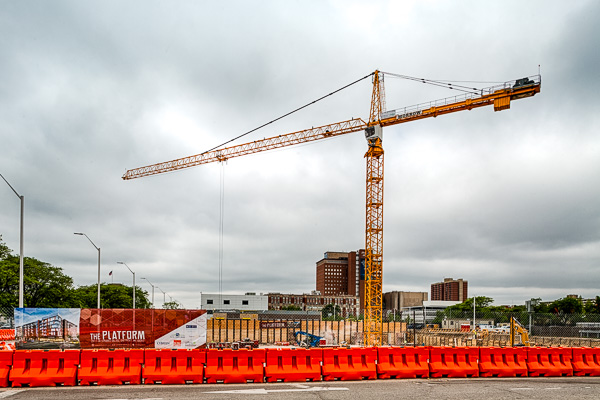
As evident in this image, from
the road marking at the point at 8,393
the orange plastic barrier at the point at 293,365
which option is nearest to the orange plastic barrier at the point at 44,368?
the road marking at the point at 8,393

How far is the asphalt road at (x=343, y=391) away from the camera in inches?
519

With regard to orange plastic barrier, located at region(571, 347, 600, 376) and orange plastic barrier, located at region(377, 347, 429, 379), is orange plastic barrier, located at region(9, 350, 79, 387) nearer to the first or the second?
orange plastic barrier, located at region(377, 347, 429, 379)

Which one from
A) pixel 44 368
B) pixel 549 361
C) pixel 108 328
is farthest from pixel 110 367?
pixel 549 361

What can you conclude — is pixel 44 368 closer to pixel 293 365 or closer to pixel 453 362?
pixel 293 365

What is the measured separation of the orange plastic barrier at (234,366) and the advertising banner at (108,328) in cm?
737

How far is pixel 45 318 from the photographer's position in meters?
22.8

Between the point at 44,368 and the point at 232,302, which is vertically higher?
the point at 44,368

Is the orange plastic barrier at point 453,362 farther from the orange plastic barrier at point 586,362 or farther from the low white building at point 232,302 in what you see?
the low white building at point 232,302

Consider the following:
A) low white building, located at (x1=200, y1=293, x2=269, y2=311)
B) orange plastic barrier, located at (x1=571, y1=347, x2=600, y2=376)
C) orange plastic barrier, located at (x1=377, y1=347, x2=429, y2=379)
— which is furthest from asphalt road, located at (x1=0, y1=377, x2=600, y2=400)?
low white building, located at (x1=200, y1=293, x2=269, y2=311)

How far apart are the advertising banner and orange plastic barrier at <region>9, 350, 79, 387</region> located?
7.33 meters

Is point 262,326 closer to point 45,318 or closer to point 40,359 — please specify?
point 45,318

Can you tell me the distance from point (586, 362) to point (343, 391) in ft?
34.1

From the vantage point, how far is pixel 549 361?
59.6 ft

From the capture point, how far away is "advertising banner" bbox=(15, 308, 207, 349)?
2256 cm
